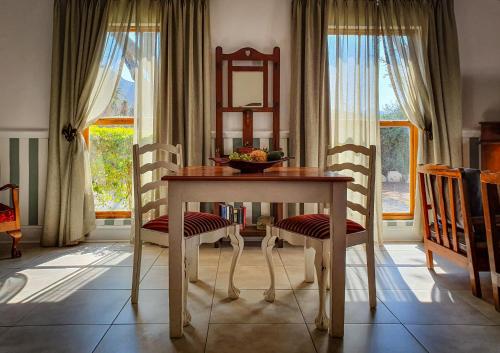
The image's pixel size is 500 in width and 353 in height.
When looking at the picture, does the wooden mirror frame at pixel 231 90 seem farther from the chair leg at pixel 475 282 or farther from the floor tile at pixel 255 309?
the chair leg at pixel 475 282

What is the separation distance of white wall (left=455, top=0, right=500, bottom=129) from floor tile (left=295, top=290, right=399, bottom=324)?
262 centimetres

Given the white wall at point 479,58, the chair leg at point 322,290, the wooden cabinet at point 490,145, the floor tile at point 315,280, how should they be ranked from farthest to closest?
1. the white wall at point 479,58
2. the wooden cabinet at point 490,145
3. the floor tile at point 315,280
4. the chair leg at point 322,290

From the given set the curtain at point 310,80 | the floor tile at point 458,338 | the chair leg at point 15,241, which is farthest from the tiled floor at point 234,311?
the curtain at point 310,80

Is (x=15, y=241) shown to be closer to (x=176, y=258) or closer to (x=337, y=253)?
(x=176, y=258)

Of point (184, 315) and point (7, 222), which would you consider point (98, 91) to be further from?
point (184, 315)

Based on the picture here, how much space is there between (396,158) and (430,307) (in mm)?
2229

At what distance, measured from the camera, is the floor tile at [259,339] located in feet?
6.12

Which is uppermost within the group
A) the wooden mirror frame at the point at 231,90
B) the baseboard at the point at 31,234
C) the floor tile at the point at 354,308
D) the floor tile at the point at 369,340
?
the wooden mirror frame at the point at 231,90

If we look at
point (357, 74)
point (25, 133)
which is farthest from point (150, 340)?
point (357, 74)

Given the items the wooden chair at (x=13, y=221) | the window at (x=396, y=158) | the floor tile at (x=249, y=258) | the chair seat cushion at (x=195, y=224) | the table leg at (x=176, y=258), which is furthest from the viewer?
the window at (x=396, y=158)

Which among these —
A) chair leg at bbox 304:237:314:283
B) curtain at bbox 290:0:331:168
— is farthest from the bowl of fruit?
curtain at bbox 290:0:331:168

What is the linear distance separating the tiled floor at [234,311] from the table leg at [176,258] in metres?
0.10

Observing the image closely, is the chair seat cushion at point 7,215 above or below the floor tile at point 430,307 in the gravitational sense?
above

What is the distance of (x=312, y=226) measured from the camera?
7.55 ft
